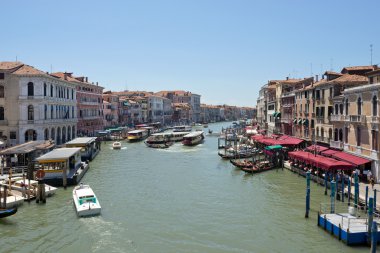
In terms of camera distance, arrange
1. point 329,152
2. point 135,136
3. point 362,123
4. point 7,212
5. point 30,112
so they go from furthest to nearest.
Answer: point 135,136 → point 30,112 → point 329,152 → point 362,123 → point 7,212

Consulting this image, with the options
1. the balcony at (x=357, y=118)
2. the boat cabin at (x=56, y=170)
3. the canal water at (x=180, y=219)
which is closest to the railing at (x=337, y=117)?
the balcony at (x=357, y=118)

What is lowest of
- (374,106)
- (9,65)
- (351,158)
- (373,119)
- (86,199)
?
(86,199)

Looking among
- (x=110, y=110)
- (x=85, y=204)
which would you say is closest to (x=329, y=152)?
(x=85, y=204)

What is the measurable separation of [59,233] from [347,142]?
23.7 m

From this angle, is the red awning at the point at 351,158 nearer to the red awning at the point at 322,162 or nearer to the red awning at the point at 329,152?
the red awning at the point at 322,162

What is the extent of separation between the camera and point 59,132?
50750 mm

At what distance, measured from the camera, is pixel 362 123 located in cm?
2783

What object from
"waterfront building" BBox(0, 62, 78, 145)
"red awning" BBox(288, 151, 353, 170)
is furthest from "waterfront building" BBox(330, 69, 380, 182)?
"waterfront building" BBox(0, 62, 78, 145)

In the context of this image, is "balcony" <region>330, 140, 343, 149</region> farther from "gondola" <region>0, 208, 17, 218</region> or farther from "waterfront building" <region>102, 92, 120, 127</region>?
"waterfront building" <region>102, 92, 120, 127</region>

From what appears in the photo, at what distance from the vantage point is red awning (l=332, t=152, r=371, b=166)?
2692 cm

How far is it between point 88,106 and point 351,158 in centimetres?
5167

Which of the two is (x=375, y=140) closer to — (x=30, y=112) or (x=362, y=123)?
(x=362, y=123)

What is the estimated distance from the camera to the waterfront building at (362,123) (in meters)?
26.1

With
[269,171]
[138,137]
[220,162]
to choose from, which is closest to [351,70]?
[269,171]
